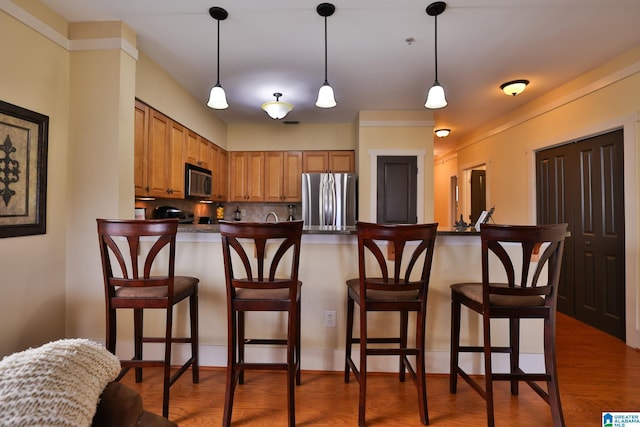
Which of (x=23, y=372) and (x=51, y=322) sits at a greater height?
(x=23, y=372)

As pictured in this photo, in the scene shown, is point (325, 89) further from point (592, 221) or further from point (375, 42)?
point (592, 221)

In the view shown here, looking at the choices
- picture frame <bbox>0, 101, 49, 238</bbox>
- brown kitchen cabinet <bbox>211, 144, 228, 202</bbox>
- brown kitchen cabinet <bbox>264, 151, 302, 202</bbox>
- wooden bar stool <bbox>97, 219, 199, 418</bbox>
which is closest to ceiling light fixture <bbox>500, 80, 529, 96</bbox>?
brown kitchen cabinet <bbox>264, 151, 302, 202</bbox>

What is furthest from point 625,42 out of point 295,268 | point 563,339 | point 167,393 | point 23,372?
point 167,393

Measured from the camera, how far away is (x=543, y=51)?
9.02 ft

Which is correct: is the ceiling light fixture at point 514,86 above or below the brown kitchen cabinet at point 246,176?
above

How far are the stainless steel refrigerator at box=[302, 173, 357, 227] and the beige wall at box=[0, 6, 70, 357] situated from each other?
2.73 metres

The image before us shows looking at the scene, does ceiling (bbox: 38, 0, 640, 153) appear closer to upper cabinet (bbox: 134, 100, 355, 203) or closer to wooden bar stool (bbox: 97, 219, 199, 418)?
upper cabinet (bbox: 134, 100, 355, 203)

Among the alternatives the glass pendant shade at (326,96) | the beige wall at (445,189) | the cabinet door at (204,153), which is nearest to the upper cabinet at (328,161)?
the cabinet door at (204,153)

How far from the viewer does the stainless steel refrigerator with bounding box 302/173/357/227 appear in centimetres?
431

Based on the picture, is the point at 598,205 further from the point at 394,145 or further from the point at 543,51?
the point at 394,145

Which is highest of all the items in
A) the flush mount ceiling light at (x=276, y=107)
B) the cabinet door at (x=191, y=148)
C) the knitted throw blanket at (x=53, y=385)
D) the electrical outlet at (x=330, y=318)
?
the flush mount ceiling light at (x=276, y=107)

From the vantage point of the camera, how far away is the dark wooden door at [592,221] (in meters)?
2.86

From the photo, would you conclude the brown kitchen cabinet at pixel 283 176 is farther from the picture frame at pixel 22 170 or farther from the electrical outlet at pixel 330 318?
the picture frame at pixel 22 170

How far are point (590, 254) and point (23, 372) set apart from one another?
426 centimetres
